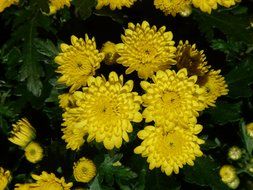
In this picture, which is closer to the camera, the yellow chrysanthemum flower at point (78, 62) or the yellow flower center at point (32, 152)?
the yellow chrysanthemum flower at point (78, 62)

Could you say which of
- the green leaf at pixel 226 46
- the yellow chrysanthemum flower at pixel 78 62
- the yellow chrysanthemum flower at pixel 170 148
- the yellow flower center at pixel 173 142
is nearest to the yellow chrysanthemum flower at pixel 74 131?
the yellow chrysanthemum flower at pixel 78 62

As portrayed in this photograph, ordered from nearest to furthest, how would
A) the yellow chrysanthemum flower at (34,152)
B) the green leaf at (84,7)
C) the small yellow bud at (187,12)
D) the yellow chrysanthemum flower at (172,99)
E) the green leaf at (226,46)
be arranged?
the yellow chrysanthemum flower at (172,99) → the green leaf at (84,7) → the yellow chrysanthemum flower at (34,152) → the small yellow bud at (187,12) → the green leaf at (226,46)

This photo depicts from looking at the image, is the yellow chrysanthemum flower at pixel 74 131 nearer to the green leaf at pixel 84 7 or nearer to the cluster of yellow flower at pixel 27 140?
the cluster of yellow flower at pixel 27 140

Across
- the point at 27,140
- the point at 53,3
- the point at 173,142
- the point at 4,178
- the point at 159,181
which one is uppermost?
the point at 53,3

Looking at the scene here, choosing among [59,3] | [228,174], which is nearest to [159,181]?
[228,174]

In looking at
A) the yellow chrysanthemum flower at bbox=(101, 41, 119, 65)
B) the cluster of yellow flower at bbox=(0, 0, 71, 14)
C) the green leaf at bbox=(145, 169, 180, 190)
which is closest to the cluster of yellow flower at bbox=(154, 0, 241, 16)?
the yellow chrysanthemum flower at bbox=(101, 41, 119, 65)

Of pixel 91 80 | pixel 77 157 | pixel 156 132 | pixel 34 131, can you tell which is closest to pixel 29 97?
pixel 34 131

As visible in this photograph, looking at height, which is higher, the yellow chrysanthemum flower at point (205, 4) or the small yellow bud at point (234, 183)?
the yellow chrysanthemum flower at point (205, 4)

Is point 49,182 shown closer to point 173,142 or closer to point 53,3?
point 173,142
